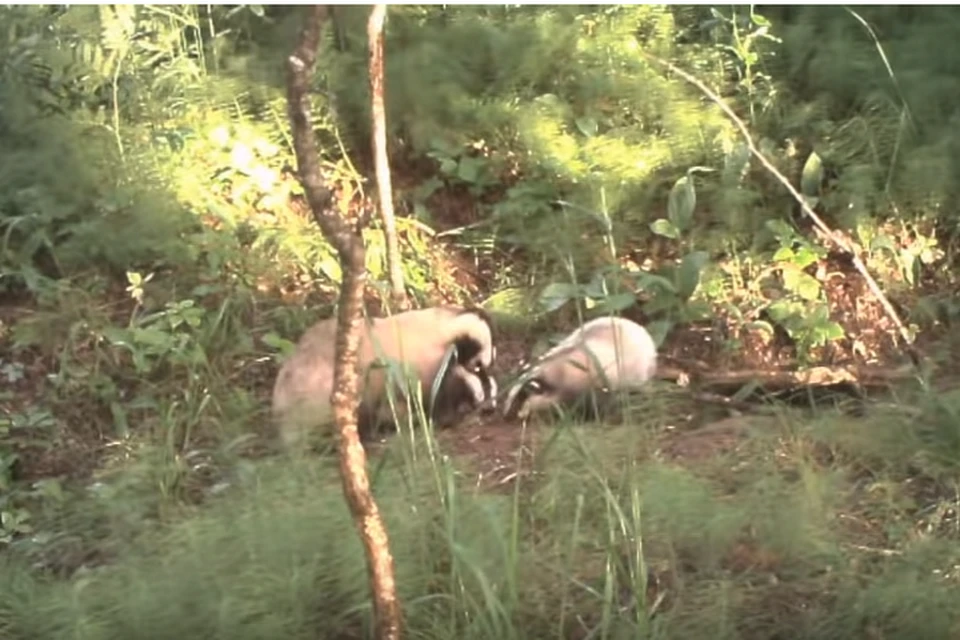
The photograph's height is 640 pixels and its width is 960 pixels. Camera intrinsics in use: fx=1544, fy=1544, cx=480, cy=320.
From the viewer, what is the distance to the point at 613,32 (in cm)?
508

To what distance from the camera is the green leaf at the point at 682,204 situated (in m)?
4.67

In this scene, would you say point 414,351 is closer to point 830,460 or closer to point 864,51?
point 830,460

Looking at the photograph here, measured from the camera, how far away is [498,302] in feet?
15.1

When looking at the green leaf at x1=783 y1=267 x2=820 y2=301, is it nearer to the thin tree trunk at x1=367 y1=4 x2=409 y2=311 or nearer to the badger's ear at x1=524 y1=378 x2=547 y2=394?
the badger's ear at x1=524 y1=378 x2=547 y2=394

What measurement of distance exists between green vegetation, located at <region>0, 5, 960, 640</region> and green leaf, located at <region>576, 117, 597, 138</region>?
0.7 inches

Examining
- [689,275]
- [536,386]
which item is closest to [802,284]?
[689,275]

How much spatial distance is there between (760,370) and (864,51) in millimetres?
1293

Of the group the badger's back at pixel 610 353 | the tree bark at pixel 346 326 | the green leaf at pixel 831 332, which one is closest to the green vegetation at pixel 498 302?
the green leaf at pixel 831 332

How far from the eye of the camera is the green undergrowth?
116 inches

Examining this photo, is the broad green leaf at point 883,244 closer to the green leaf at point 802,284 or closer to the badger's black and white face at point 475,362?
the green leaf at point 802,284

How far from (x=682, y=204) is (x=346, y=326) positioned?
2.29 metres

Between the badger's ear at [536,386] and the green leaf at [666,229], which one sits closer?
the badger's ear at [536,386]

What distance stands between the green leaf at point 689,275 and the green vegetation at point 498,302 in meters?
0.02

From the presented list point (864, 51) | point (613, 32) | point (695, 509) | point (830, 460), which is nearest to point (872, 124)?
point (864, 51)
